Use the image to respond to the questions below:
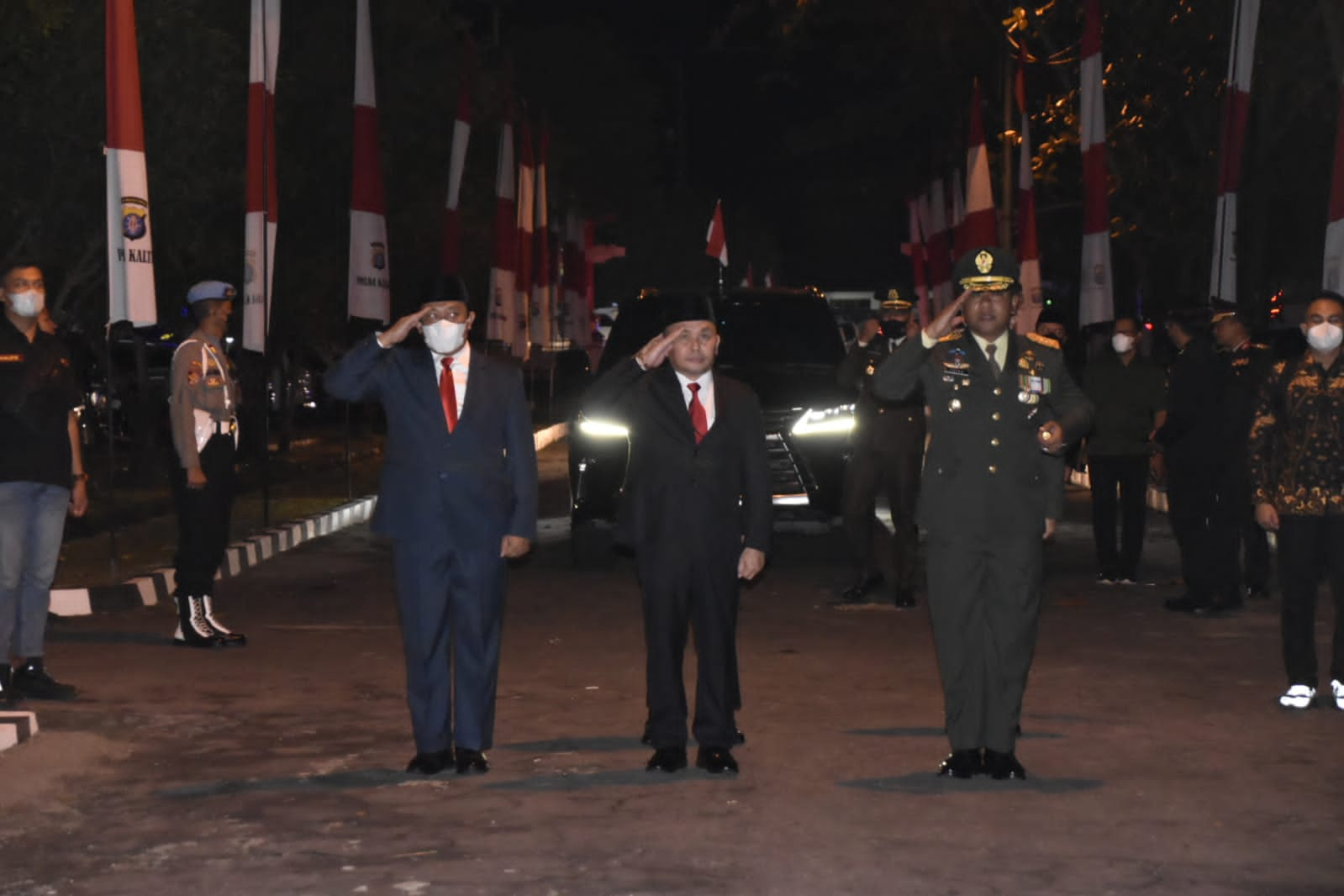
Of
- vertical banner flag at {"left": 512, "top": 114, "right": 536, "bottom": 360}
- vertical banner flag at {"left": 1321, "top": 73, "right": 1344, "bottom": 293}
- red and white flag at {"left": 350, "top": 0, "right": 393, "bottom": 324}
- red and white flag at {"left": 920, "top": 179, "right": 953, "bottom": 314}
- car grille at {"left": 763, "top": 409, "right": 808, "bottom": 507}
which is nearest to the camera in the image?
vertical banner flag at {"left": 1321, "top": 73, "right": 1344, "bottom": 293}

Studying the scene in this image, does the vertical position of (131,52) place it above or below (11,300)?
above

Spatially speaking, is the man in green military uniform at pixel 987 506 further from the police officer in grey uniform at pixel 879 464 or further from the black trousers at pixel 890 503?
the black trousers at pixel 890 503

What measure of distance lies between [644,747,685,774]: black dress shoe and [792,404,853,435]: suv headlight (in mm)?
8277

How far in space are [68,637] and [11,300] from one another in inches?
131

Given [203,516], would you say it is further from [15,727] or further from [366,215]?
[366,215]

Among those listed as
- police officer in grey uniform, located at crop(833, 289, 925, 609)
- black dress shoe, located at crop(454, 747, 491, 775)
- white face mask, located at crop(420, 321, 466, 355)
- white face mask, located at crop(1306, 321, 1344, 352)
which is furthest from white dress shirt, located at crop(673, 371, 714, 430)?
police officer in grey uniform, located at crop(833, 289, 925, 609)

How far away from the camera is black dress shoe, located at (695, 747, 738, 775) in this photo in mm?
9414

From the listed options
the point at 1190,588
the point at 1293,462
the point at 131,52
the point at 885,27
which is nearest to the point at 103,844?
the point at 1293,462

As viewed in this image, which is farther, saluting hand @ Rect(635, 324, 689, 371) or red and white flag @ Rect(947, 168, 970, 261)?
red and white flag @ Rect(947, 168, 970, 261)

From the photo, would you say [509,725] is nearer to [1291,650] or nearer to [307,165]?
[1291,650]

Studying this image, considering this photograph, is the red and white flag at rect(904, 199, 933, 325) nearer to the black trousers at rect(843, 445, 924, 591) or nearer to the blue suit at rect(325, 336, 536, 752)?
the black trousers at rect(843, 445, 924, 591)

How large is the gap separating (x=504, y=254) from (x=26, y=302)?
81.5 feet

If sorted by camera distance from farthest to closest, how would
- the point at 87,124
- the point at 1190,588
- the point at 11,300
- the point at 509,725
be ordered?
the point at 87,124, the point at 1190,588, the point at 11,300, the point at 509,725

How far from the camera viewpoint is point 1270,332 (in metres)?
24.8
